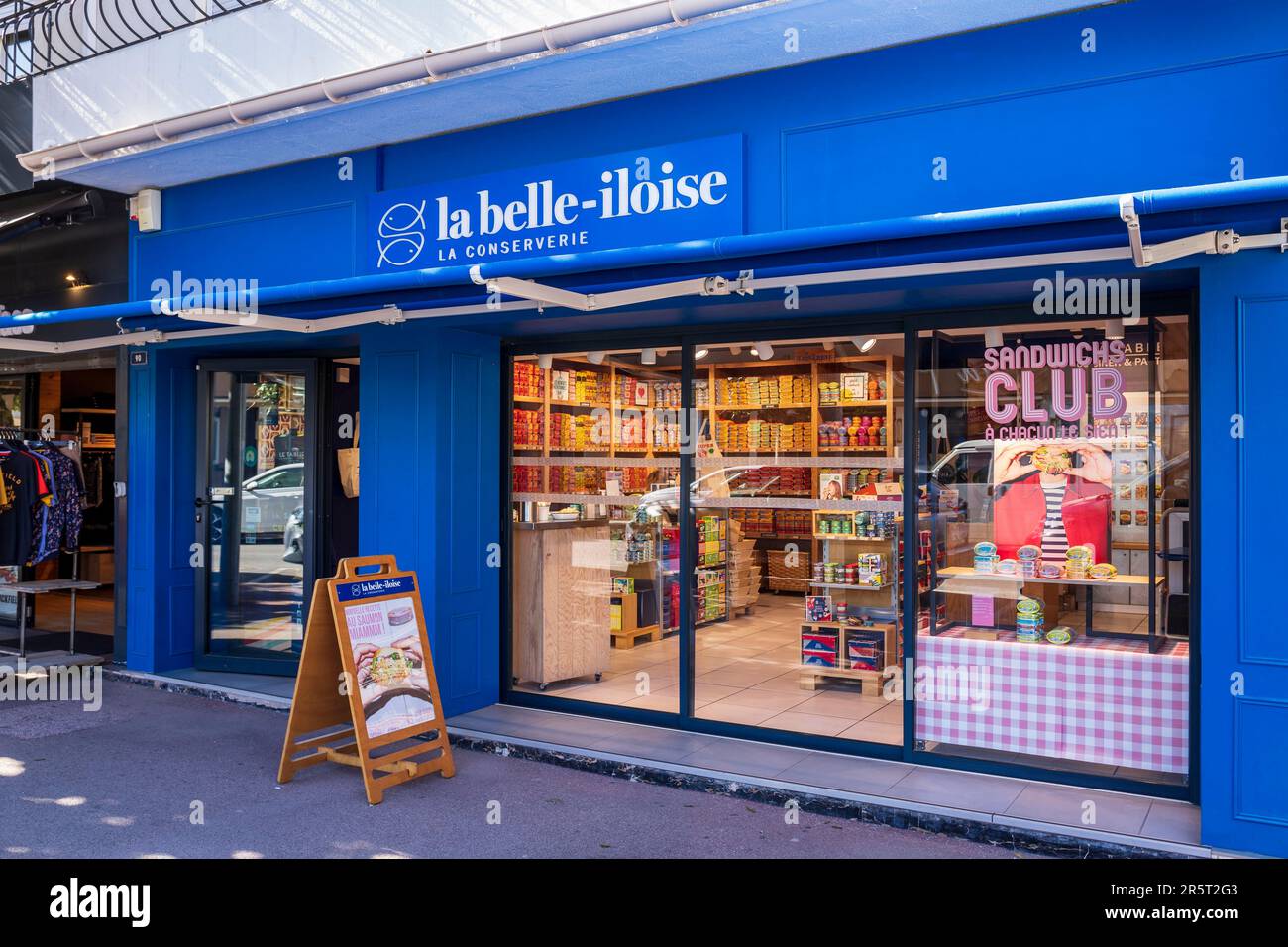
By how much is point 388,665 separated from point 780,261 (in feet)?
10.1

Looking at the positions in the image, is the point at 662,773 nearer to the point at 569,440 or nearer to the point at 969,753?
the point at 969,753

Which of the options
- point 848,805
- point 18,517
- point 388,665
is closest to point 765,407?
point 848,805

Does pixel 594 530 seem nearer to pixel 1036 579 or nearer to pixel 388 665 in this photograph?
pixel 388 665

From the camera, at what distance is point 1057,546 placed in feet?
18.8

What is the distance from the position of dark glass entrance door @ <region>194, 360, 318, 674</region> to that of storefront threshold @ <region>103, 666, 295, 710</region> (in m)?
0.15

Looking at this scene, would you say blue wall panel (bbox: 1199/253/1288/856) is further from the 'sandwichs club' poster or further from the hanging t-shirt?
the hanging t-shirt

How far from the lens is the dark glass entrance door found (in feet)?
26.9

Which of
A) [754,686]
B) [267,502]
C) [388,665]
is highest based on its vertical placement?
[267,502]

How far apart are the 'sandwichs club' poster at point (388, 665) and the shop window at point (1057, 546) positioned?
2.86 metres

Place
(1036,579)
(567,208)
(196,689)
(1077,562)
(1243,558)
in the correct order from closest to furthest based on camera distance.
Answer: (1243,558)
(1077,562)
(1036,579)
(567,208)
(196,689)

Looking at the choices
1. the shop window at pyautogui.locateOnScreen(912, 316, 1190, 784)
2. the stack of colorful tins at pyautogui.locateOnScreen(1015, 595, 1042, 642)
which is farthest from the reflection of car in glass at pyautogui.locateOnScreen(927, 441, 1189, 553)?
the stack of colorful tins at pyautogui.locateOnScreen(1015, 595, 1042, 642)

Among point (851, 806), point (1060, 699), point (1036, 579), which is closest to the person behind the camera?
point (851, 806)
